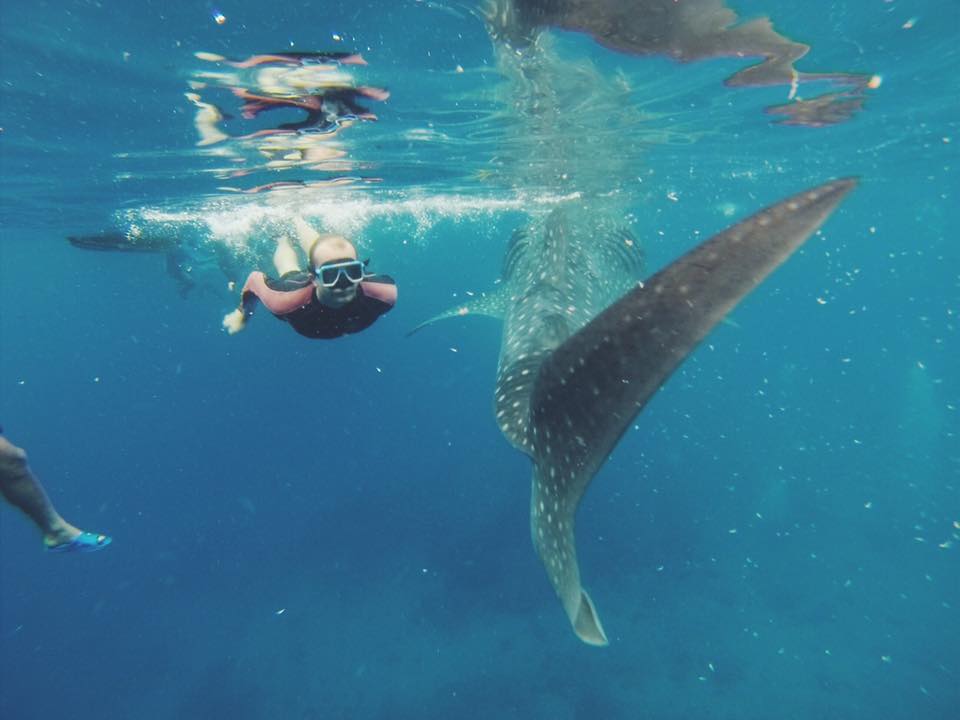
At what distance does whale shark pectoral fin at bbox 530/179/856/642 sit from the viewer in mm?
2340

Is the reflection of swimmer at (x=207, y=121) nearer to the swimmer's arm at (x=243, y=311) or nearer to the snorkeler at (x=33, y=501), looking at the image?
the swimmer's arm at (x=243, y=311)

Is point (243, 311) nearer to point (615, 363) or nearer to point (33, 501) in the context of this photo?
point (33, 501)

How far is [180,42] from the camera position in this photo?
688cm

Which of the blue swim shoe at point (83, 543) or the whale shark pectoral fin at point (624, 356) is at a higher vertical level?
the whale shark pectoral fin at point (624, 356)

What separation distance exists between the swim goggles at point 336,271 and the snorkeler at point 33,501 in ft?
10.6

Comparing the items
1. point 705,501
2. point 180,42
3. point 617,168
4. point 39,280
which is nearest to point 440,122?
point 180,42

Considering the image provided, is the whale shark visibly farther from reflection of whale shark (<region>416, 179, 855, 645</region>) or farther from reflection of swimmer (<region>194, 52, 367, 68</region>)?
reflection of swimmer (<region>194, 52, 367, 68</region>)

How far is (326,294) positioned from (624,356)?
11.0 feet

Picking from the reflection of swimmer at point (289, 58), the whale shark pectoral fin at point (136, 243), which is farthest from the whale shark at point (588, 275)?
the whale shark pectoral fin at point (136, 243)

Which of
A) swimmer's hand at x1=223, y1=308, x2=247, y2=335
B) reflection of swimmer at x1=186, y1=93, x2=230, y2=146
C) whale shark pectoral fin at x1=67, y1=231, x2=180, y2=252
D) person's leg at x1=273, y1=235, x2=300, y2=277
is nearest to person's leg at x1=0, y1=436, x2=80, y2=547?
swimmer's hand at x1=223, y1=308, x2=247, y2=335

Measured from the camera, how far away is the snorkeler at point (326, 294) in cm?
495

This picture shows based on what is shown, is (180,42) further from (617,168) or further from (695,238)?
(695,238)

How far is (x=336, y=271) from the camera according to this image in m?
4.92

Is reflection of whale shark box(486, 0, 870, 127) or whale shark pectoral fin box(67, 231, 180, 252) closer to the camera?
reflection of whale shark box(486, 0, 870, 127)
